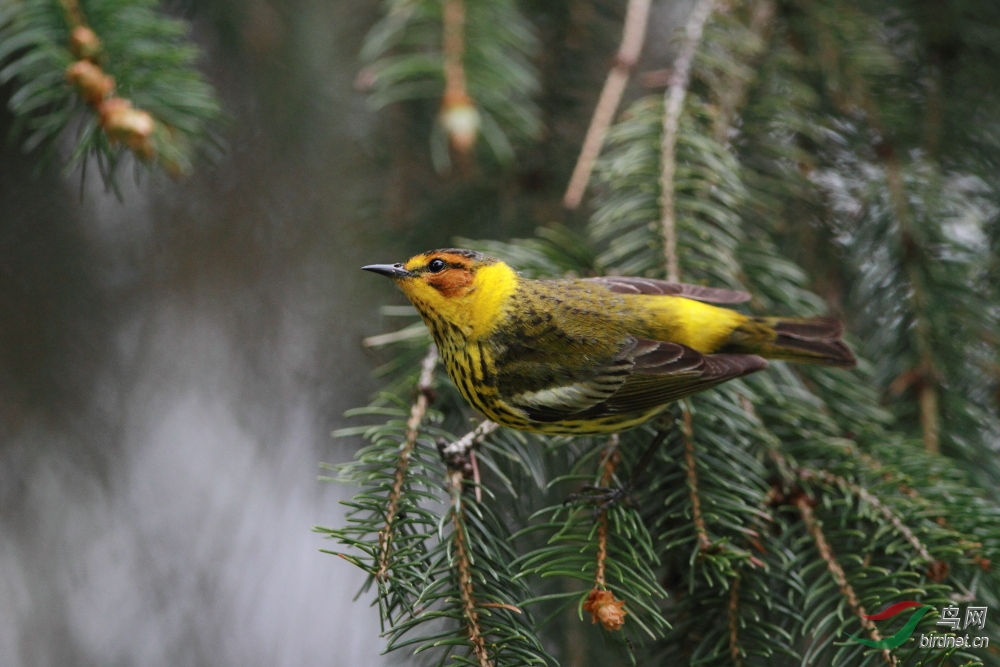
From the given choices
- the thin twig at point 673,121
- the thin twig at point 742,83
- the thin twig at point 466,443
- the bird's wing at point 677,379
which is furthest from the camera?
the thin twig at point 742,83

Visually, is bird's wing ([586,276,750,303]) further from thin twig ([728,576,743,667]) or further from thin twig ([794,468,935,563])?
thin twig ([728,576,743,667])

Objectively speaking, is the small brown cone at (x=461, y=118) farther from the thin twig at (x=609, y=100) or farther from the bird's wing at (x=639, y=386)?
the bird's wing at (x=639, y=386)

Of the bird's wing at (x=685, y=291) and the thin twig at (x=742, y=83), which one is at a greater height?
the thin twig at (x=742, y=83)

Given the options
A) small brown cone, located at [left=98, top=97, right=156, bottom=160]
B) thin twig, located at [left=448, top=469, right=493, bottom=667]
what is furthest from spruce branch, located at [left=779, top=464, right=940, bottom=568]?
small brown cone, located at [left=98, top=97, right=156, bottom=160]

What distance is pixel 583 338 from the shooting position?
2016 mm

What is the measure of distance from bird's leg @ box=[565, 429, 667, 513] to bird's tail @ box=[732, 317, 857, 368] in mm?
373

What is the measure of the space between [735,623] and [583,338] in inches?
31.2

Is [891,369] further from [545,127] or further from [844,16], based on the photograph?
[545,127]

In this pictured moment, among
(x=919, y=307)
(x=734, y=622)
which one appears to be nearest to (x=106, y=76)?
(x=734, y=622)

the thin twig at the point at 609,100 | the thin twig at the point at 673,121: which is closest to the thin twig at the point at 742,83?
the thin twig at the point at 673,121

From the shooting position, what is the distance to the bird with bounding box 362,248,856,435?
185 cm

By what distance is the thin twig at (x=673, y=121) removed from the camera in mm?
2004

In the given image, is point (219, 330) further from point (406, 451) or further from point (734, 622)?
point (734, 622)

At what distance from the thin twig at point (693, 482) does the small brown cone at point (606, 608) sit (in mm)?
229
